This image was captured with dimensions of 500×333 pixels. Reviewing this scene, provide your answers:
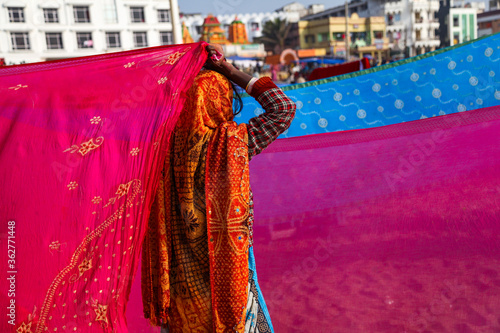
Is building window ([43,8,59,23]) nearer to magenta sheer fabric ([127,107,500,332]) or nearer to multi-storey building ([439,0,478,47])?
magenta sheer fabric ([127,107,500,332])

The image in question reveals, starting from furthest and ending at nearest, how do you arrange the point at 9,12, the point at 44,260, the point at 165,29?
the point at 165,29, the point at 9,12, the point at 44,260

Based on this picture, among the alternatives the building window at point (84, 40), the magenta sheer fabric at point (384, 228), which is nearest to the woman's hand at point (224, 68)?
the magenta sheer fabric at point (384, 228)

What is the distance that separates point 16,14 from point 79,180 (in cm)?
3447

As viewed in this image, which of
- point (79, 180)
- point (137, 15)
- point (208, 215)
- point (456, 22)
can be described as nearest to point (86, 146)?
point (79, 180)

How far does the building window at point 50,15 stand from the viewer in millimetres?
32375

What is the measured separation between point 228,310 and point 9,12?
34.3 metres

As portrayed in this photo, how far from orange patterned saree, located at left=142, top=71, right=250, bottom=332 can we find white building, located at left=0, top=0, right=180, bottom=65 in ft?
99.6

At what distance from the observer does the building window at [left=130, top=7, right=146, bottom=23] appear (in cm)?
3353

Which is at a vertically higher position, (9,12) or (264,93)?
(9,12)

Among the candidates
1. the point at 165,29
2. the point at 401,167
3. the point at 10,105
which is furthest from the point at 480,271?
the point at 165,29

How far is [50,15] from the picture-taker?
3253 cm

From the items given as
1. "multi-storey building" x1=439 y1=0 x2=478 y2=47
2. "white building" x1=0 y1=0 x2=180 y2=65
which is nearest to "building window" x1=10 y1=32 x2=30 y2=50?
"white building" x1=0 y1=0 x2=180 y2=65

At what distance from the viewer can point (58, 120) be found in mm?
1527

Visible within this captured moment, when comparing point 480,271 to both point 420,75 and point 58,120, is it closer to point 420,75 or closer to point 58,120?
point 420,75
